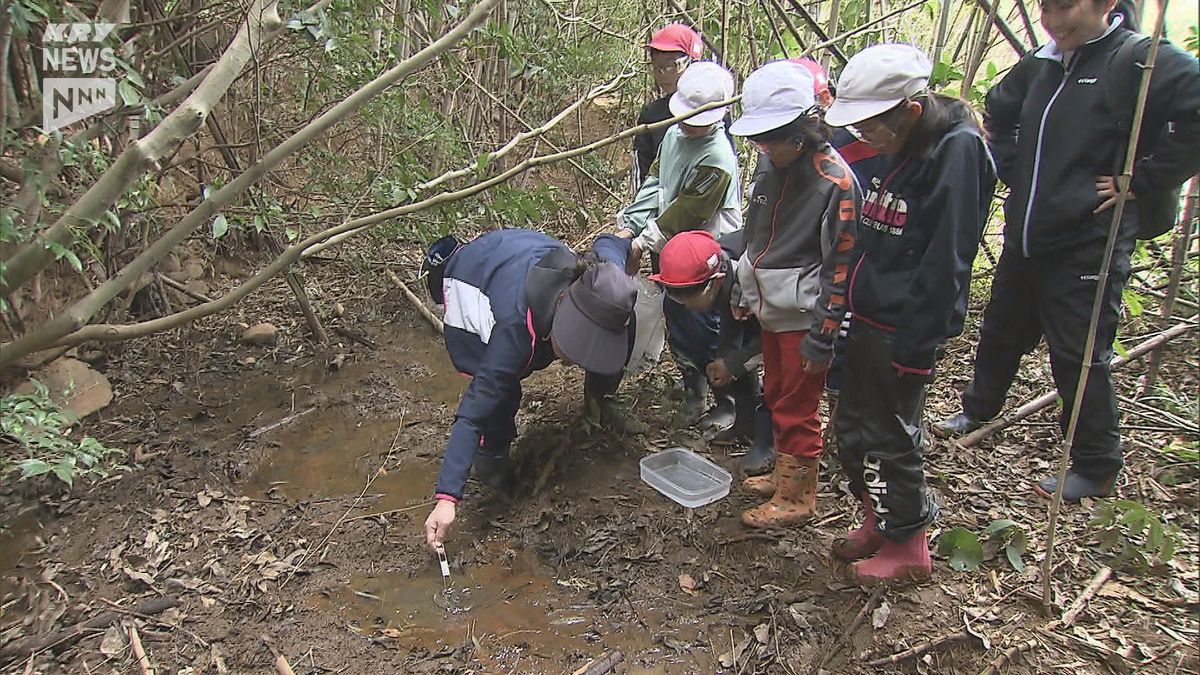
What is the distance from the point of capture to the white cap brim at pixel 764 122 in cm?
243

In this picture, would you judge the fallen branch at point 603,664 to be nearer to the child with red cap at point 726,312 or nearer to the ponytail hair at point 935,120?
the child with red cap at point 726,312

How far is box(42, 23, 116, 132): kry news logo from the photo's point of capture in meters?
2.35

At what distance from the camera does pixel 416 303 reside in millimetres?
4848

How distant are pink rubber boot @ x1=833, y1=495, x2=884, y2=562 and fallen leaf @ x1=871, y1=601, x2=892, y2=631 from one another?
0.65 ft

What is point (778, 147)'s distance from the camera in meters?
2.51

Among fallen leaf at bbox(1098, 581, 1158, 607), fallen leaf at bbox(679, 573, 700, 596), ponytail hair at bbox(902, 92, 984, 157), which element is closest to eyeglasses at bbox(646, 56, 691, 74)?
ponytail hair at bbox(902, 92, 984, 157)

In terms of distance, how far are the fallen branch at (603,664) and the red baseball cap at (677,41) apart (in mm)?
2779

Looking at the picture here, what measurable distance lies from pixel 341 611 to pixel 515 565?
24.2 inches

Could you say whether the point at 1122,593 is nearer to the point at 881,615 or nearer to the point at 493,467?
the point at 881,615

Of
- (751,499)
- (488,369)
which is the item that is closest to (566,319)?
(488,369)

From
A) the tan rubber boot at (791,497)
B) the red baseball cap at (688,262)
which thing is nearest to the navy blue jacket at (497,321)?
the red baseball cap at (688,262)

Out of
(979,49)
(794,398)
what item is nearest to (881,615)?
(794,398)

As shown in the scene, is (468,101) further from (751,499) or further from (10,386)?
(751,499)

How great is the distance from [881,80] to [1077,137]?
914 mm
